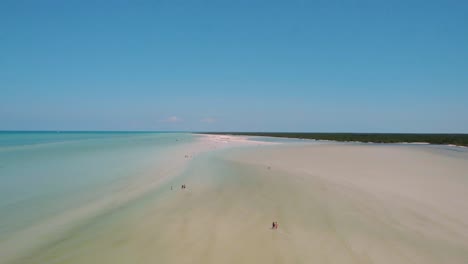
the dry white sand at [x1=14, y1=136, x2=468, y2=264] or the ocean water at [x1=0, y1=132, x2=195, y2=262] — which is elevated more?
the dry white sand at [x1=14, y1=136, x2=468, y2=264]

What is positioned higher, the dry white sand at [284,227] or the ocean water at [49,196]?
the dry white sand at [284,227]

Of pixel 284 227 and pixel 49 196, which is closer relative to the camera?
pixel 284 227

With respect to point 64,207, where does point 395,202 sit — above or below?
above

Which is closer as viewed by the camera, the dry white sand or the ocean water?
the dry white sand

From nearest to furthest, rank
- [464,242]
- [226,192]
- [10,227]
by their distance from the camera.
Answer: [464,242] < [10,227] < [226,192]

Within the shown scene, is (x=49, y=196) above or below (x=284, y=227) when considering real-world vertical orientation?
below

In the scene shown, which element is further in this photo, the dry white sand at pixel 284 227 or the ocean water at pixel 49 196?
the ocean water at pixel 49 196

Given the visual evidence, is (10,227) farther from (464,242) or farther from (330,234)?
(464,242)

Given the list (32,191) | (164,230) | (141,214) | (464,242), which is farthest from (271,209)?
(32,191)
